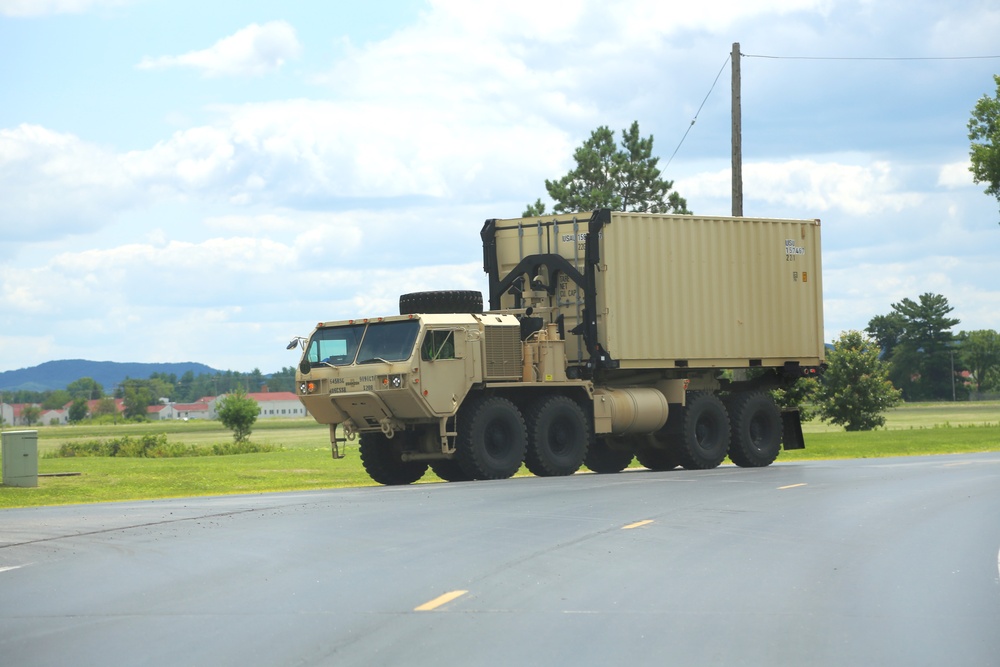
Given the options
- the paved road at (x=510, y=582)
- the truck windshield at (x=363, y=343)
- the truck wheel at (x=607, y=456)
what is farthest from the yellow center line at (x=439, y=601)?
the truck wheel at (x=607, y=456)

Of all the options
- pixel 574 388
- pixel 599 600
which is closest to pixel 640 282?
pixel 574 388

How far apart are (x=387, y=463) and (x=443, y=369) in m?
2.98

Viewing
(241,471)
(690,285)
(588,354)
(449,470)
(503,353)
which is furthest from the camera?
(241,471)

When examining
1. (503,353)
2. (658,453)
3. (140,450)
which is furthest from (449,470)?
(140,450)

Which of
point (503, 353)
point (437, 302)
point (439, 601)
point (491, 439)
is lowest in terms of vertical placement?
point (439, 601)

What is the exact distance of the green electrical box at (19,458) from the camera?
27812mm

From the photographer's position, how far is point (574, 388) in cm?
2695

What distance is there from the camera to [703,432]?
29281 mm

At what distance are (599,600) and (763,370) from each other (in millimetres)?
22595

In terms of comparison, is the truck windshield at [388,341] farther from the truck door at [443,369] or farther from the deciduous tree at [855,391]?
the deciduous tree at [855,391]

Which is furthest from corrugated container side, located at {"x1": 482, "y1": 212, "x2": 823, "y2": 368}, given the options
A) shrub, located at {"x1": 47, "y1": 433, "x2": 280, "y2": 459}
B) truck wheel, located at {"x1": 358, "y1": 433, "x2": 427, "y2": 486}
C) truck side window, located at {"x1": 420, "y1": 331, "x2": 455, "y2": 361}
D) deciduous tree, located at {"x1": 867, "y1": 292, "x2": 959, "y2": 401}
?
deciduous tree, located at {"x1": 867, "y1": 292, "x2": 959, "y2": 401}

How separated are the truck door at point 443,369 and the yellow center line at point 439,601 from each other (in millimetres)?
13809

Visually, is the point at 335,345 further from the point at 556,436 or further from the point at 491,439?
the point at 556,436

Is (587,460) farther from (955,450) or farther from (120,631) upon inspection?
(120,631)
